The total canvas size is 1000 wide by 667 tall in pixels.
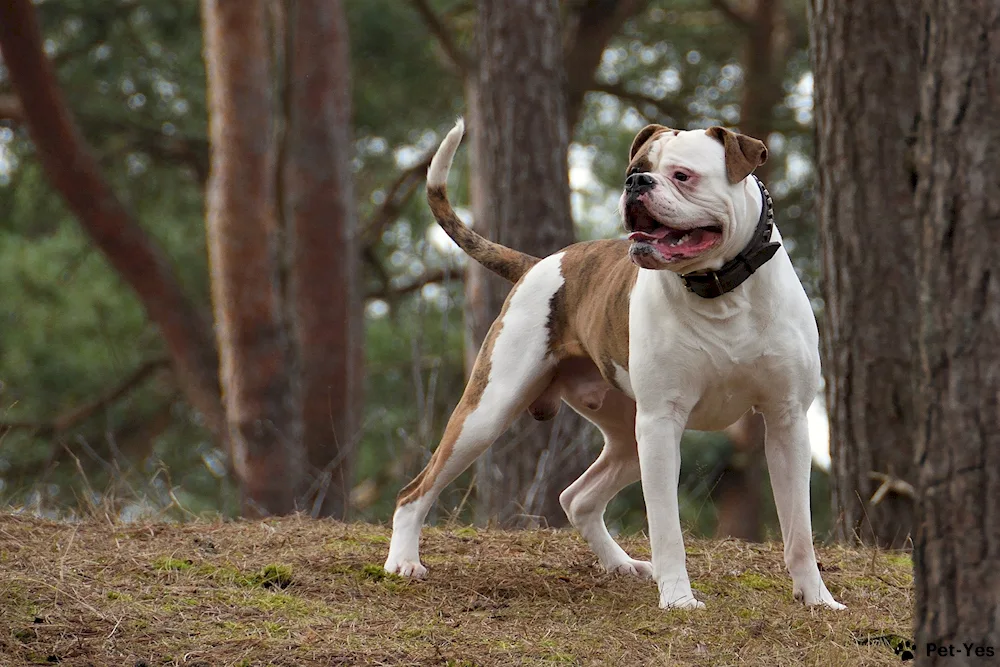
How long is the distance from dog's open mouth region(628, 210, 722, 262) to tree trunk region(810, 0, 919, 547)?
3.19 m

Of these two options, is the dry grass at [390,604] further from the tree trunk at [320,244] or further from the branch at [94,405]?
the branch at [94,405]

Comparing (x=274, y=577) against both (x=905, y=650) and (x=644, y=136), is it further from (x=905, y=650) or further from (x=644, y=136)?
(x=905, y=650)

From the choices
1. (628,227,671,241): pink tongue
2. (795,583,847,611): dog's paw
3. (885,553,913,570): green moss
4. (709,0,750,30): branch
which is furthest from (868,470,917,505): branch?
(709,0,750,30): branch

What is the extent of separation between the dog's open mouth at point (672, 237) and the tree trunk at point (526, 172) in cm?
459

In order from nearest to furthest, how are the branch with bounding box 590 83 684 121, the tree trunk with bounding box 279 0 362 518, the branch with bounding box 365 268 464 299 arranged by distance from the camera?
the tree trunk with bounding box 279 0 362 518 < the branch with bounding box 590 83 684 121 < the branch with bounding box 365 268 464 299

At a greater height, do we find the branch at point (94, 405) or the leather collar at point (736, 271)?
the leather collar at point (736, 271)

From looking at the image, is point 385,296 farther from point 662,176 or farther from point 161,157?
point 662,176

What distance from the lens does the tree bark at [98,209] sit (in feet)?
39.0

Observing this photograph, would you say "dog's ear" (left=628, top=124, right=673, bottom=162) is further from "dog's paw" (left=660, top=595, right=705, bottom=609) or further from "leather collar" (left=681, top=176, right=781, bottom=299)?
"dog's paw" (left=660, top=595, right=705, bottom=609)

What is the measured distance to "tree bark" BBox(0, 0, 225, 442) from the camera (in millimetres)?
11898

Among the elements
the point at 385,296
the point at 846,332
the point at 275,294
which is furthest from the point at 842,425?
the point at 385,296

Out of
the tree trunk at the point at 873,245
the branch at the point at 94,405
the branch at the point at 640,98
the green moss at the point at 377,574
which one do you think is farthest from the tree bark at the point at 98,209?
the green moss at the point at 377,574

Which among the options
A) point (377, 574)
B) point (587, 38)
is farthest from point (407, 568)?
Result: point (587, 38)

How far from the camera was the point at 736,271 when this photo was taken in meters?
4.41
